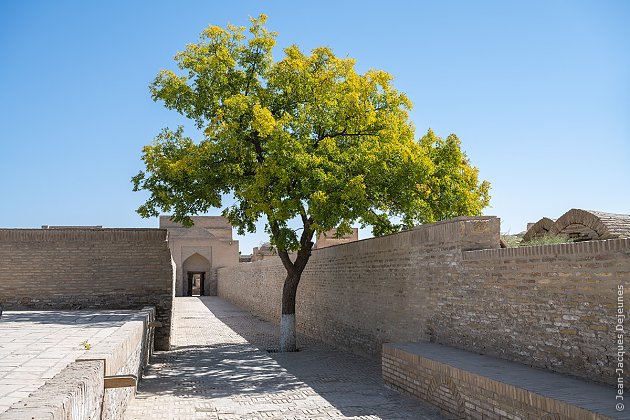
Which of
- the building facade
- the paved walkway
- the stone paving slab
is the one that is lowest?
the paved walkway

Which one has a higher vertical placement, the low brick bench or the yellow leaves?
the yellow leaves

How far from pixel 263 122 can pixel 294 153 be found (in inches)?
34.2

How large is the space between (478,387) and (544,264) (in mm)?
1555

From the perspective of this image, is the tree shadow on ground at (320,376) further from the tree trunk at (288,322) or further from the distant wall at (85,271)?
the distant wall at (85,271)

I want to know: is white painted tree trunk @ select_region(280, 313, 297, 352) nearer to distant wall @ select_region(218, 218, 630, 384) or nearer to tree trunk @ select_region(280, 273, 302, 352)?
tree trunk @ select_region(280, 273, 302, 352)

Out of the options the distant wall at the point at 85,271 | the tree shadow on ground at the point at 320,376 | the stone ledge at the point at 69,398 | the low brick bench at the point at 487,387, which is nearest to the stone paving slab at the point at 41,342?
the stone ledge at the point at 69,398

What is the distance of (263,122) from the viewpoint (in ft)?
40.7

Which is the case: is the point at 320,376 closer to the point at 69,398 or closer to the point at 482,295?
the point at 482,295

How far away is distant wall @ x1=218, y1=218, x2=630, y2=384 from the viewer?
6.22m

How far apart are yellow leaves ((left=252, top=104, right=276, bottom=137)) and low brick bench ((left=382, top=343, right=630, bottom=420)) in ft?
16.8

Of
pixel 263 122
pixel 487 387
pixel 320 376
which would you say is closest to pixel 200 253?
pixel 263 122

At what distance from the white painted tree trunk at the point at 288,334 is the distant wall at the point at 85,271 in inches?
104

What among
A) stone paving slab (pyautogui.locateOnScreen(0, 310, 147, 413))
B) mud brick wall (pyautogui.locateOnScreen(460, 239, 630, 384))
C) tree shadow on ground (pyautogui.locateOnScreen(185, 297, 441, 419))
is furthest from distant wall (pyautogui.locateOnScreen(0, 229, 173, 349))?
mud brick wall (pyautogui.locateOnScreen(460, 239, 630, 384))

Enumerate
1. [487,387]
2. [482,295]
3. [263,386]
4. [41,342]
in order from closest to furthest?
[487,387] → [482,295] → [41,342] → [263,386]
